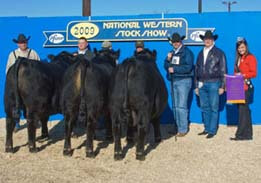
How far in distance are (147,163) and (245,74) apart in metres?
2.86

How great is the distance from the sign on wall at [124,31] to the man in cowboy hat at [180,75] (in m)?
1.13

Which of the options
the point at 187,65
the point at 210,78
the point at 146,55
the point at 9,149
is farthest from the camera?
the point at 187,65

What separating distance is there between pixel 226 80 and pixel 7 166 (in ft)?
14.7

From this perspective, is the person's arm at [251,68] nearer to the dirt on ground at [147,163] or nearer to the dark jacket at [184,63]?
the dark jacket at [184,63]

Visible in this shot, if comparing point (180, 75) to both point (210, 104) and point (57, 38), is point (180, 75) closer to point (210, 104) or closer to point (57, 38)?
point (210, 104)

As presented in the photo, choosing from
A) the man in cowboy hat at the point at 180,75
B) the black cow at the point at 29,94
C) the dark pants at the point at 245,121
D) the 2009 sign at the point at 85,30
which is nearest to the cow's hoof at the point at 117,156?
the black cow at the point at 29,94

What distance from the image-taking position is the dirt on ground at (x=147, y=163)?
19.5ft

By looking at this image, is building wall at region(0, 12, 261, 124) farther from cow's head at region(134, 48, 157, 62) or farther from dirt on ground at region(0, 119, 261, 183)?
cow's head at region(134, 48, 157, 62)

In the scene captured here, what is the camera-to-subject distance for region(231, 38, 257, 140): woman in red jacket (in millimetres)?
8016

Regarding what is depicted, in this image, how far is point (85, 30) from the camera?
1062cm

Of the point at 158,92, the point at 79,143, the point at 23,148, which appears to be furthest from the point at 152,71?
the point at 23,148

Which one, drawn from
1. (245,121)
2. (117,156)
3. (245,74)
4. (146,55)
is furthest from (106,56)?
(245,121)

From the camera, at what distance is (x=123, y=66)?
692 cm

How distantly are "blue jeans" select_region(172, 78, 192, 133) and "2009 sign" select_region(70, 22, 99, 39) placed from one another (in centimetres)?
279
